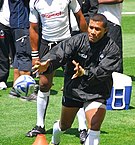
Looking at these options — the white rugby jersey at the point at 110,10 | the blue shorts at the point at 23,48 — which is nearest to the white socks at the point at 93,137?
the blue shorts at the point at 23,48

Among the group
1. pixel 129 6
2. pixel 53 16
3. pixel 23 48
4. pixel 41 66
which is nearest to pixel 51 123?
pixel 53 16

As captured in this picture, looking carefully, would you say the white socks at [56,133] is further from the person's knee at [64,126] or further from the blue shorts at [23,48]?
the blue shorts at [23,48]

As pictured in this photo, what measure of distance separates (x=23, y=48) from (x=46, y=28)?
8.04ft

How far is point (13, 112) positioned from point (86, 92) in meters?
2.75

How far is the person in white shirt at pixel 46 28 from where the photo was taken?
8477 mm

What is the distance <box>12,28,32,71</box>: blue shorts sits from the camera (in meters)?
11.1

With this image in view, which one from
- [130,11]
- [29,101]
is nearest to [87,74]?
[29,101]

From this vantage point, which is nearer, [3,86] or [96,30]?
[96,30]

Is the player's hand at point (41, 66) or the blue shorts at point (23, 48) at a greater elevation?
the player's hand at point (41, 66)

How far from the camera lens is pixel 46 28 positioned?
8.78m

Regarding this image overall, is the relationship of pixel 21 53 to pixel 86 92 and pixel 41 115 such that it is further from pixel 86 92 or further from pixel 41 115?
pixel 86 92

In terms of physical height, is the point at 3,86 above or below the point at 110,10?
below

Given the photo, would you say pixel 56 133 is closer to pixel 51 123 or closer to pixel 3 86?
pixel 51 123

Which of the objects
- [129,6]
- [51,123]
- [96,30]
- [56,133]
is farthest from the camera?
[129,6]
